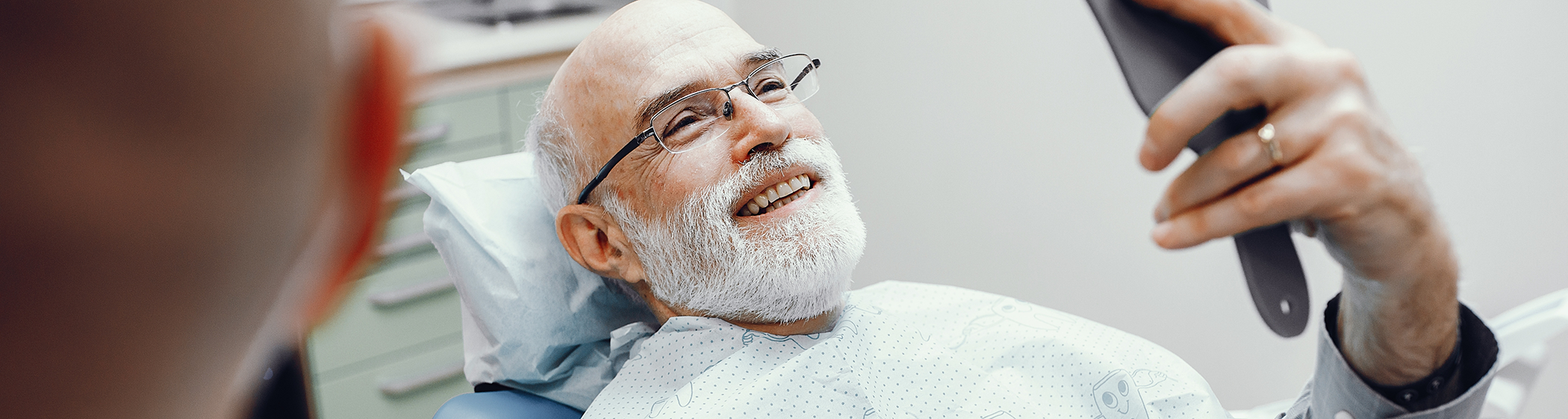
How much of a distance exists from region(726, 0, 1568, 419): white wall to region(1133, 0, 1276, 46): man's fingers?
→ 34.3 inches

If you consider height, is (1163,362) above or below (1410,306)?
below

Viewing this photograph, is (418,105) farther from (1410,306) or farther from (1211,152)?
(1410,306)

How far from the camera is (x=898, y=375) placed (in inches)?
53.0

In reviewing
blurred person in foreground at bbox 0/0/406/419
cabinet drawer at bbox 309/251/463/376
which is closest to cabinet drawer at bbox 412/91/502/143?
cabinet drawer at bbox 309/251/463/376

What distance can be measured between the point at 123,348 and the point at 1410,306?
1.02 m

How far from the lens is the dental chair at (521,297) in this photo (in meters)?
1.47

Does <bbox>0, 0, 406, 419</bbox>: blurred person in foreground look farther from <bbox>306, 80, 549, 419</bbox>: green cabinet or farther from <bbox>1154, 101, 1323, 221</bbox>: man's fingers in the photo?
<bbox>306, 80, 549, 419</bbox>: green cabinet

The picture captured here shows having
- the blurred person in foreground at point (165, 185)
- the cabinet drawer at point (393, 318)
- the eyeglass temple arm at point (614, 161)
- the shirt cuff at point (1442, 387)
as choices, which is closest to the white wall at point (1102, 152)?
the shirt cuff at point (1442, 387)

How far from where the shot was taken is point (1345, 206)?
2.43 feet

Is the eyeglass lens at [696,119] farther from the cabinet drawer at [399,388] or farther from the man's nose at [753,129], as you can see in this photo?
the cabinet drawer at [399,388]

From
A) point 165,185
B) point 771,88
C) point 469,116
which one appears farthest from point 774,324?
point 165,185

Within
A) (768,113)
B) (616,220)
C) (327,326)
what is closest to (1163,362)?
(768,113)

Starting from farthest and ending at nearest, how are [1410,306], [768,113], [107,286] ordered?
[768,113]
[1410,306]
[107,286]

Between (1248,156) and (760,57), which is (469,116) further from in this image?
(1248,156)
